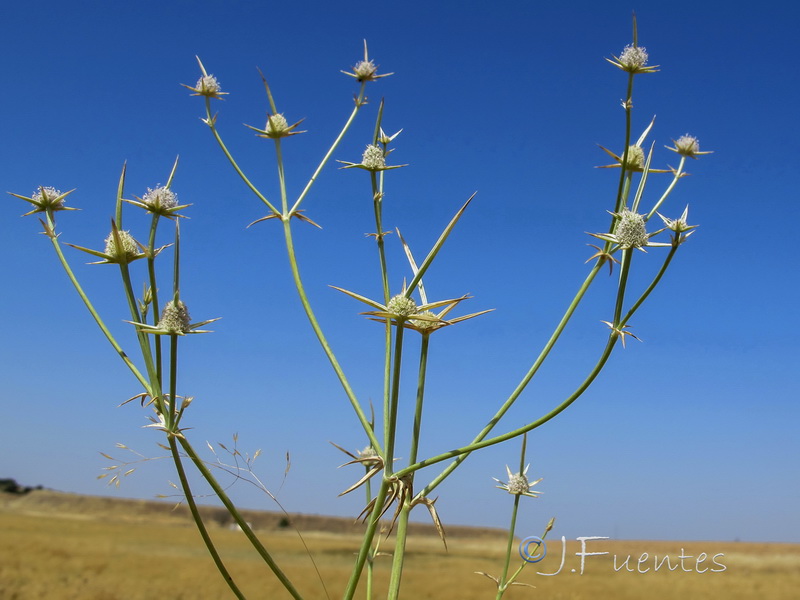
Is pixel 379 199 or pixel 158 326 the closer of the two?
pixel 158 326

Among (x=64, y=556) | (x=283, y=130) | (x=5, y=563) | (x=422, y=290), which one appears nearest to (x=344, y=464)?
(x=422, y=290)

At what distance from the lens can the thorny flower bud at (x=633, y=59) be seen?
3861mm

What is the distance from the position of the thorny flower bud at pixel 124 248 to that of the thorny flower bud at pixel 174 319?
342mm

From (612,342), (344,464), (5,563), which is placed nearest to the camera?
(612,342)

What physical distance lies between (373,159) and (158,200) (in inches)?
48.6

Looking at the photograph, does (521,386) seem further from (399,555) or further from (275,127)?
(275,127)

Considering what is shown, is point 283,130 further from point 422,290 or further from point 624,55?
point 624,55

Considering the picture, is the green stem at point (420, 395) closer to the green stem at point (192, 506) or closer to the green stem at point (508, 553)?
the green stem at point (192, 506)

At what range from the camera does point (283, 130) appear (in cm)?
421

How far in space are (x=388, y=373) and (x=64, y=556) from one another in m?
43.2

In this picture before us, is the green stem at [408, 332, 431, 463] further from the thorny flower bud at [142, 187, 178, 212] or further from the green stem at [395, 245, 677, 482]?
the thorny flower bud at [142, 187, 178, 212]

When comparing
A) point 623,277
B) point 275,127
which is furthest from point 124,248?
point 623,277

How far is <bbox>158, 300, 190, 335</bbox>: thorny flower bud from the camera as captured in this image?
3240 mm

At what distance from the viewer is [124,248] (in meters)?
3.40
